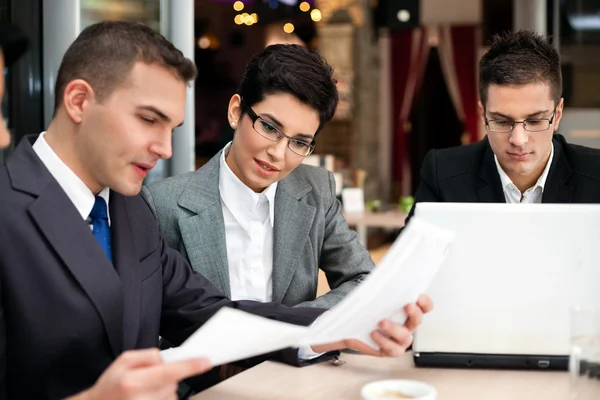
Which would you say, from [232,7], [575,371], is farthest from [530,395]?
[232,7]

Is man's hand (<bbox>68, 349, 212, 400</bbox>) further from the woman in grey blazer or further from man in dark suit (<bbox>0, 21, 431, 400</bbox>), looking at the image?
the woman in grey blazer

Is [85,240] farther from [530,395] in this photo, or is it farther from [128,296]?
[530,395]

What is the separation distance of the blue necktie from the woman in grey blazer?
0.48 m

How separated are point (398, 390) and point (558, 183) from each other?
1.23 metres

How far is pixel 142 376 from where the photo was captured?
1.04 m

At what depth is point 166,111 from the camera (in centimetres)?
143

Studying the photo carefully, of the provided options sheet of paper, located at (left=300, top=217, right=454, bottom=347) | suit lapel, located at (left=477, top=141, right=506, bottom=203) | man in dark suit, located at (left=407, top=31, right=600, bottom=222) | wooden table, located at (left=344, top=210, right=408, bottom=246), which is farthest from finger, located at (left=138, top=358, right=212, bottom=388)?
wooden table, located at (left=344, top=210, right=408, bottom=246)

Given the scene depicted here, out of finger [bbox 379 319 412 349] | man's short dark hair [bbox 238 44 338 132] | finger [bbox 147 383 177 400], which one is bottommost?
finger [bbox 379 319 412 349]

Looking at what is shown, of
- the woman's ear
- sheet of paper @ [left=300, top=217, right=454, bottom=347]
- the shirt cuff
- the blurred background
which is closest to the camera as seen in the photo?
sheet of paper @ [left=300, top=217, right=454, bottom=347]

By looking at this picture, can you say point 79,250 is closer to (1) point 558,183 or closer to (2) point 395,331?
(2) point 395,331

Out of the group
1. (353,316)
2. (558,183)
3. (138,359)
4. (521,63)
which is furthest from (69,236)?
(558,183)

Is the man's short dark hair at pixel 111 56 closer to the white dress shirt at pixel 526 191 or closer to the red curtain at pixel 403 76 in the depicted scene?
the white dress shirt at pixel 526 191

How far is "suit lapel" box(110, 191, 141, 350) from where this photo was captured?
148 centimetres

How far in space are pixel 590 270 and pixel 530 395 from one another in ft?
0.94
